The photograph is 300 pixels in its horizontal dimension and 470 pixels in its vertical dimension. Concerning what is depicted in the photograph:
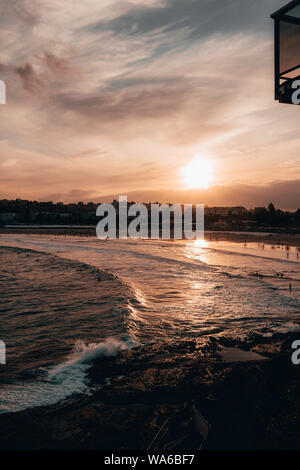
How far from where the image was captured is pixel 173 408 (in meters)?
6.74

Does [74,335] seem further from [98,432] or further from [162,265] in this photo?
[162,265]

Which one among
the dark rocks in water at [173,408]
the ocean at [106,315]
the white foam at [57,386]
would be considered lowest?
the ocean at [106,315]

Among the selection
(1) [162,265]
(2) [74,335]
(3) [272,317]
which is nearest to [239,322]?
(3) [272,317]

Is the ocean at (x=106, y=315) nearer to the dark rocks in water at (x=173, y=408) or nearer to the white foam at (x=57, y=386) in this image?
the white foam at (x=57, y=386)

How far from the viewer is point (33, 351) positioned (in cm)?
1068

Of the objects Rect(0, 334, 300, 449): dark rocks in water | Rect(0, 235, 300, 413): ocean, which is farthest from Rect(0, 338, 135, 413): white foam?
Rect(0, 334, 300, 449): dark rocks in water

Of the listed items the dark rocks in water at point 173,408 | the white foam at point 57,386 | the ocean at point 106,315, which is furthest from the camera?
the ocean at point 106,315

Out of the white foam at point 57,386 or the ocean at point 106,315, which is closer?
the white foam at point 57,386

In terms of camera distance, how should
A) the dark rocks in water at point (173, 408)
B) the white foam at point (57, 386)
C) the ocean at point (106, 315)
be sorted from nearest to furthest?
the dark rocks in water at point (173, 408), the white foam at point (57, 386), the ocean at point (106, 315)

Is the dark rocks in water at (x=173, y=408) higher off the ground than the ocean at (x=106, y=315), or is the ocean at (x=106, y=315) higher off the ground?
the dark rocks in water at (x=173, y=408)

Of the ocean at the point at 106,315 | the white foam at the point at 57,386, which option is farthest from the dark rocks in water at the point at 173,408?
the ocean at the point at 106,315

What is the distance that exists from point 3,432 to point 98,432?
1.82 metres

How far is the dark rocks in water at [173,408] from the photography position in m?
5.75

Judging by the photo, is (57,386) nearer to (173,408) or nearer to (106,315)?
(173,408)
